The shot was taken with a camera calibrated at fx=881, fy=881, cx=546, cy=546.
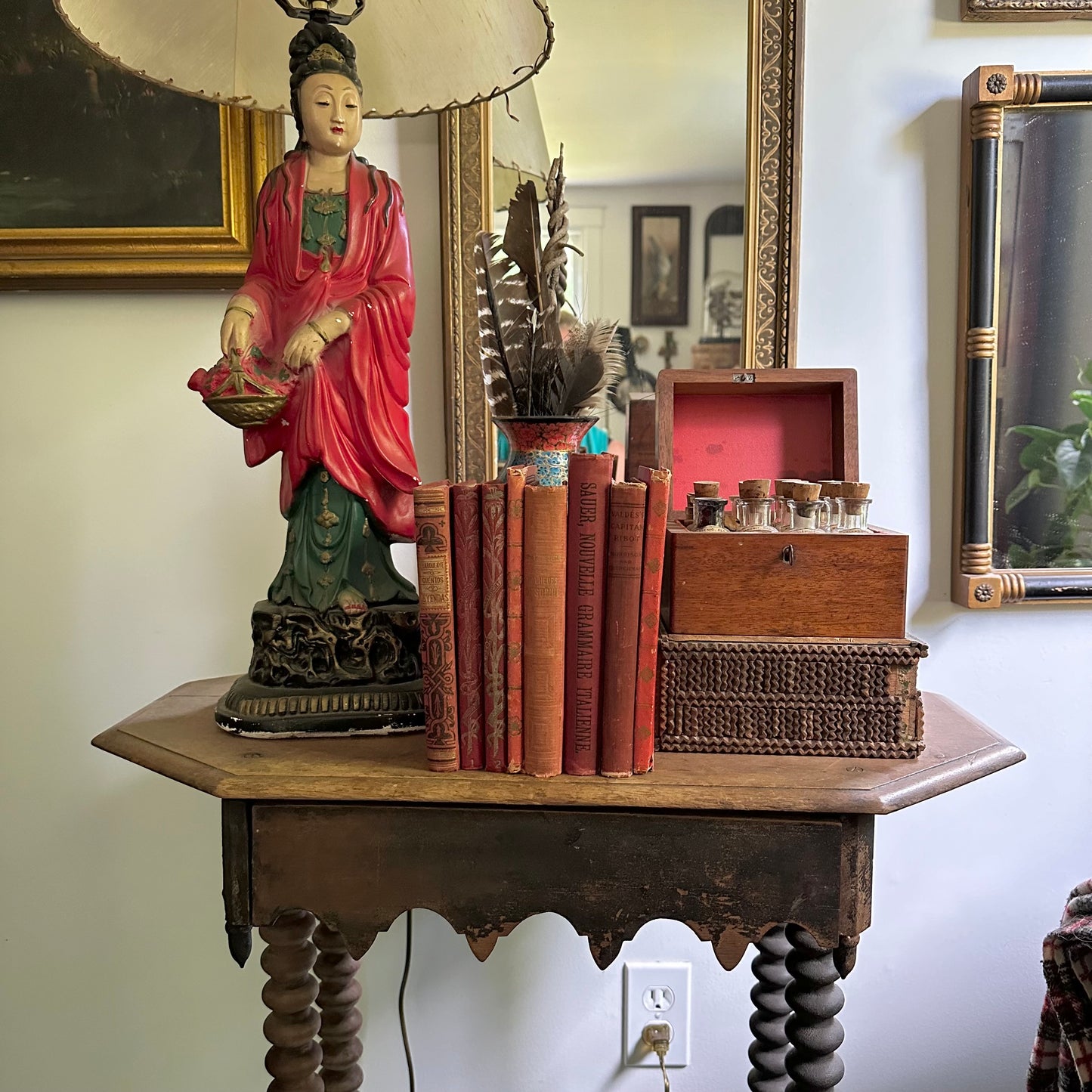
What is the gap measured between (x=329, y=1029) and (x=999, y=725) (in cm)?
93

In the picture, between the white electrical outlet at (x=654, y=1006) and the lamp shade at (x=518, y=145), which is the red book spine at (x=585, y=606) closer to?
the lamp shade at (x=518, y=145)

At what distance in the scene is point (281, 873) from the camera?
701mm

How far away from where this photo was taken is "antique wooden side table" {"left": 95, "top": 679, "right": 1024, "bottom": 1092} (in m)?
0.67

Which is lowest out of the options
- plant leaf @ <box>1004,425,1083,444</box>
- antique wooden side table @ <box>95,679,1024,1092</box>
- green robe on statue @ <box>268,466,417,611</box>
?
antique wooden side table @ <box>95,679,1024,1092</box>

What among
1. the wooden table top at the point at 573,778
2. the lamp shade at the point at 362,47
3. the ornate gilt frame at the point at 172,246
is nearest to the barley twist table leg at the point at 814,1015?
the wooden table top at the point at 573,778

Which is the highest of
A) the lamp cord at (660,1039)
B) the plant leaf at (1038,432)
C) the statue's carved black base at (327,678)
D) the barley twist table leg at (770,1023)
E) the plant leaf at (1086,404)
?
the plant leaf at (1086,404)

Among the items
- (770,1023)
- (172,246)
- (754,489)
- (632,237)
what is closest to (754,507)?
(754,489)

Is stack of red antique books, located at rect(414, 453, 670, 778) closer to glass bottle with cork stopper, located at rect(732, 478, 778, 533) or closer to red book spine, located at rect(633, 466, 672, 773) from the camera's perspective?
red book spine, located at rect(633, 466, 672, 773)

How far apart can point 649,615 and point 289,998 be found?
46cm

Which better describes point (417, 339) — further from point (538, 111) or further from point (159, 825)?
point (159, 825)

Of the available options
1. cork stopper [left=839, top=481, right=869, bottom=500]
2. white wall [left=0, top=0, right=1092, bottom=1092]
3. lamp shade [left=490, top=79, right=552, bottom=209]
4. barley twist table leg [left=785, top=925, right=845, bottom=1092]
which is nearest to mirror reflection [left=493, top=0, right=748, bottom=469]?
lamp shade [left=490, top=79, right=552, bottom=209]

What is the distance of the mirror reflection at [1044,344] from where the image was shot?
1.05 metres

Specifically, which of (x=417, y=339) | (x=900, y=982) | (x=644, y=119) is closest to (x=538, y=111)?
(x=644, y=119)

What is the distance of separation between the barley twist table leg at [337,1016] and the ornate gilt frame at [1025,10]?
4.43ft
